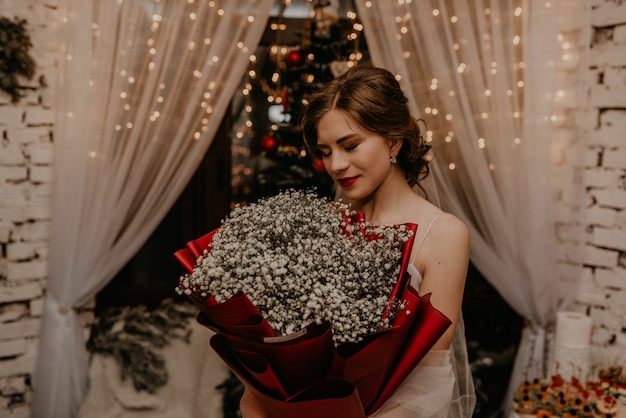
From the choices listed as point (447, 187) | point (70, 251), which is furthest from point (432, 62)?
point (70, 251)

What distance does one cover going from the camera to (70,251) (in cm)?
293

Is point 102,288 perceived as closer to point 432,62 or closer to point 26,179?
point 26,179

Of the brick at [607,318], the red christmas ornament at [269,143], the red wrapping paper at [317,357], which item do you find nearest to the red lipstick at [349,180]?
the red wrapping paper at [317,357]

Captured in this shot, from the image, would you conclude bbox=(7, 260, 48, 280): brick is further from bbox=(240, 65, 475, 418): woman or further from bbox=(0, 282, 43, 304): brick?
bbox=(240, 65, 475, 418): woman

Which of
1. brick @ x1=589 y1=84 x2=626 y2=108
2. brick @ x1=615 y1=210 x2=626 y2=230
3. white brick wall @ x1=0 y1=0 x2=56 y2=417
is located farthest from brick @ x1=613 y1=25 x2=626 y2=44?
white brick wall @ x1=0 y1=0 x2=56 y2=417

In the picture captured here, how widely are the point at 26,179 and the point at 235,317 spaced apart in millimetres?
2341

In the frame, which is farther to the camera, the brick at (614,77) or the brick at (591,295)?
the brick at (591,295)

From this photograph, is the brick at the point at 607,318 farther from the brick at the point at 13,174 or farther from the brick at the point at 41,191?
the brick at the point at 13,174

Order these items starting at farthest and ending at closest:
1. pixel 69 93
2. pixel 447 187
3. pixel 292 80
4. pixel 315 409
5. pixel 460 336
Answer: pixel 292 80
pixel 447 187
pixel 69 93
pixel 460 336
pixel 315 409

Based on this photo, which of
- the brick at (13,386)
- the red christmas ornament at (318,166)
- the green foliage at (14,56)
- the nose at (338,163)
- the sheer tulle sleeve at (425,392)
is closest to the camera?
the sheer tulle sleeve at (425,392)

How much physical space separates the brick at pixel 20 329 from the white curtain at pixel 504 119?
241 centimetres

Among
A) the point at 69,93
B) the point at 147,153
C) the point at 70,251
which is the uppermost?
the point at 69,93

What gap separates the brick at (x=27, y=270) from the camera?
2963 mm

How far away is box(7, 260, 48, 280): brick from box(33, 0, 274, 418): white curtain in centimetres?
12
